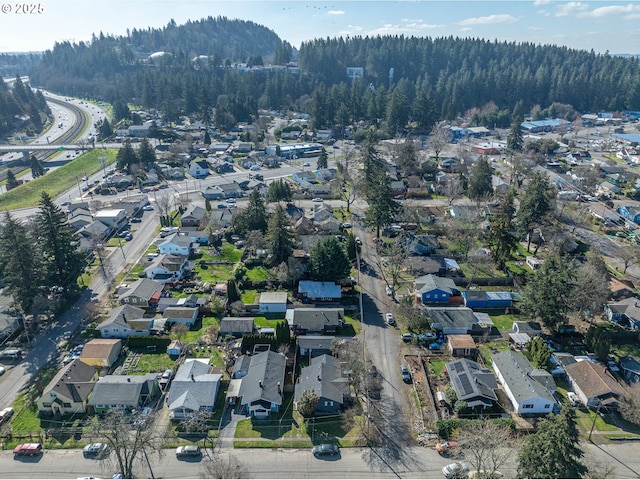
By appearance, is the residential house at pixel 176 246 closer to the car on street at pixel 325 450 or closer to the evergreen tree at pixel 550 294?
the car on street at pixel 325 450

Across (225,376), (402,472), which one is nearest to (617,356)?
(402,472)

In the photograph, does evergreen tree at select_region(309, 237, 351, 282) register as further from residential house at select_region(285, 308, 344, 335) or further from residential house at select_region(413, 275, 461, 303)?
residential house at select_region(413, 275, 461, 303)

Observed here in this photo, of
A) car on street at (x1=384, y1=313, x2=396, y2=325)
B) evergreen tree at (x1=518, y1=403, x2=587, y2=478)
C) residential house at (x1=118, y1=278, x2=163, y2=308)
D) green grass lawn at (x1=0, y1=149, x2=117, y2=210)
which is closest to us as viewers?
evergreen tree at (x1=518, y1=403, x2=587, y2=478)

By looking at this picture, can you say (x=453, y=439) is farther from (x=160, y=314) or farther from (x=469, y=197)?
(x=469, y=197)

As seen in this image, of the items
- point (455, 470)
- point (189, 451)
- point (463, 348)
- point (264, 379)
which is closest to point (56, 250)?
point (264, 379)

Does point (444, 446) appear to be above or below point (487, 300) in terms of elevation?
below

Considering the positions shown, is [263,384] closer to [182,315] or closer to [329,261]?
[182,315]

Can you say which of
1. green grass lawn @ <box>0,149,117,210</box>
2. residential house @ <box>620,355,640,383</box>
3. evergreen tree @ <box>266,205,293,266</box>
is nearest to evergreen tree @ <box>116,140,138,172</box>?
green grass lawn @ <box>0,149,117,210</box>
